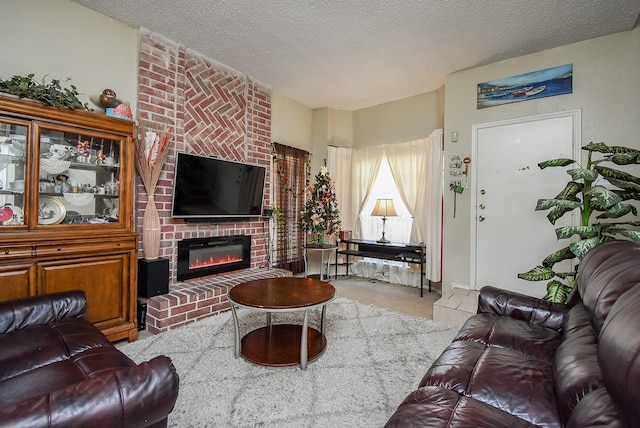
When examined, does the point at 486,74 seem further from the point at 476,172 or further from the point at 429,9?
the point at 429,9

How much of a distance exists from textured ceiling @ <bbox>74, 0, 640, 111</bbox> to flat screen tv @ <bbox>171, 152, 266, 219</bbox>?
1.25 meters

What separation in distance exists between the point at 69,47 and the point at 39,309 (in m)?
2.22

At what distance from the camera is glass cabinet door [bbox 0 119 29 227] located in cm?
203

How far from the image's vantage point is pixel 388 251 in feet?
14.9

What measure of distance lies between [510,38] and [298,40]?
6.96ft

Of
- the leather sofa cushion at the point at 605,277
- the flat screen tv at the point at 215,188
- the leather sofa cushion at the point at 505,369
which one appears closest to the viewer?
the leather sofa cushion at the point at 505,369

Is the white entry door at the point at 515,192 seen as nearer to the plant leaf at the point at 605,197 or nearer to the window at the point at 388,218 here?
the plant leaf at the point at 605,197

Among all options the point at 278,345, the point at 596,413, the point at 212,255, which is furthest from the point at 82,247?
the point at 596,413

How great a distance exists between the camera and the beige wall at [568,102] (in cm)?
281

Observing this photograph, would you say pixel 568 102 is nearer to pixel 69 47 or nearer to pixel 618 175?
pixel 618 175

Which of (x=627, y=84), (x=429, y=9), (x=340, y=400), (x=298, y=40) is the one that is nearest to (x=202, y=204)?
(x=298, y=40)

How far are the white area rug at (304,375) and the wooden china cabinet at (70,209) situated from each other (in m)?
0.57

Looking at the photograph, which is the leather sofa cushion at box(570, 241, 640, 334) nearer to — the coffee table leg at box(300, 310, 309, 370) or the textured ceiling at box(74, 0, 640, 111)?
the coffee table leg at box(300, 310, 309, 370)

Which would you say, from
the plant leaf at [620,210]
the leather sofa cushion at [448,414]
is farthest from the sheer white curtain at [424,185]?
the leather sofa cushion at [448,414]
